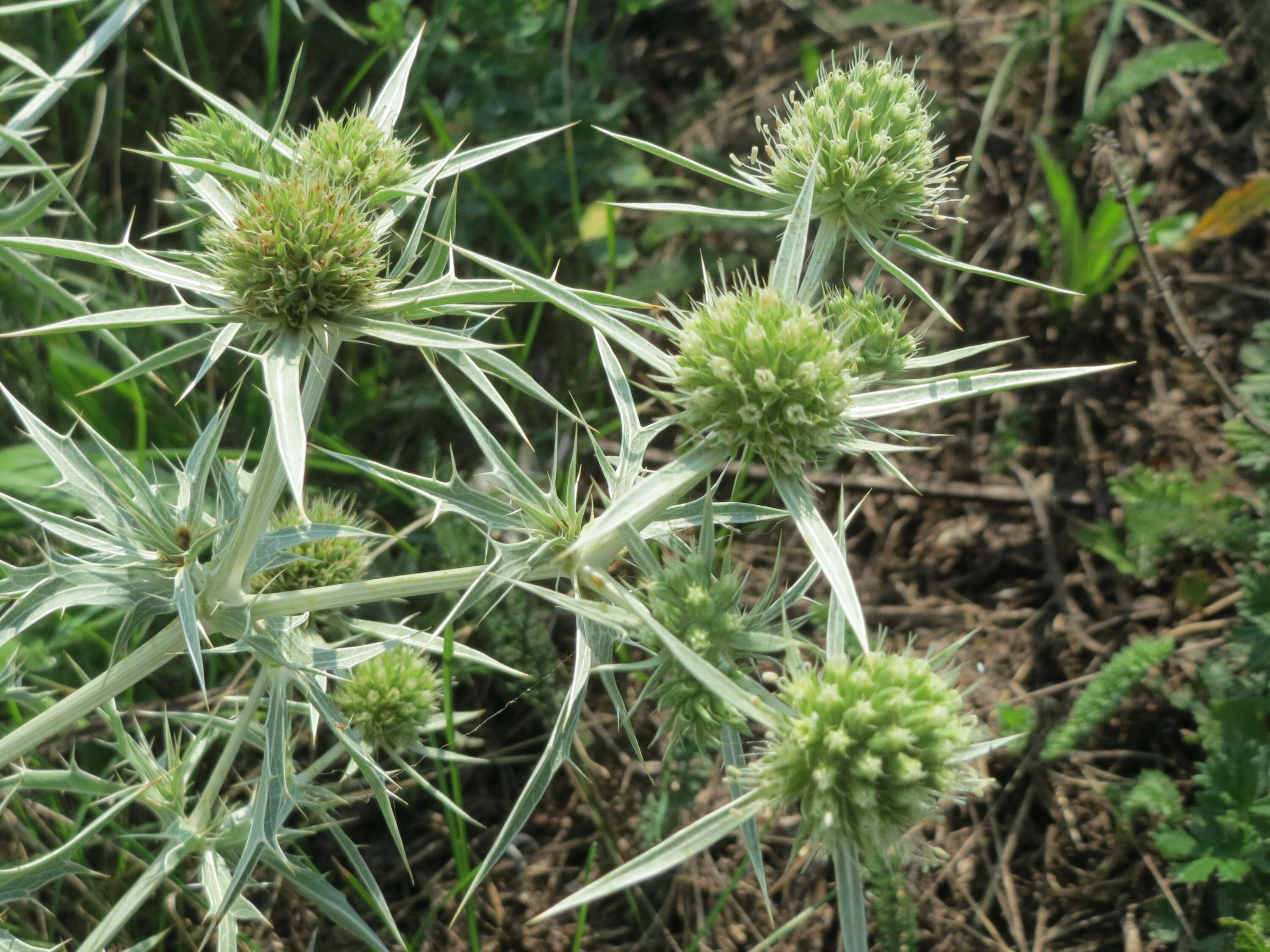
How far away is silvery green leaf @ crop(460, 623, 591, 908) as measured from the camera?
1.61m

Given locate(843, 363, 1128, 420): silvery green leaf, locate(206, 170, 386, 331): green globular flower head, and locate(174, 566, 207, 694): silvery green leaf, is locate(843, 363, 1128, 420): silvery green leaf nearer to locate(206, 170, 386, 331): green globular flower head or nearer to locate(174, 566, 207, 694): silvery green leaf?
locate(206, 170, 386, 331): green globular flower head

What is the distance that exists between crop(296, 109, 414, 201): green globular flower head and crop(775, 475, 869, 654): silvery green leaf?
101 cm

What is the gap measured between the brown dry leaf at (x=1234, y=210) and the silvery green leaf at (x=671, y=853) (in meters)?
3.10

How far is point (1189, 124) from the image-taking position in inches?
156

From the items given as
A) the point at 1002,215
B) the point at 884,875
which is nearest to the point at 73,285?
the point at 884,875

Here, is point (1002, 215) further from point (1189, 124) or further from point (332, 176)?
point (332, 176)

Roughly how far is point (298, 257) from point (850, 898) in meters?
1.44

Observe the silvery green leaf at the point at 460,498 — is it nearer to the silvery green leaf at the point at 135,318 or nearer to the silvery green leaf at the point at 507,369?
the silvery green leaf at the point at 507,369

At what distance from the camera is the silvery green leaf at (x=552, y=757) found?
1.61 m

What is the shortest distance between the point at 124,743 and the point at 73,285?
203cm

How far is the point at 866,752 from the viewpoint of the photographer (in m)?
1.56

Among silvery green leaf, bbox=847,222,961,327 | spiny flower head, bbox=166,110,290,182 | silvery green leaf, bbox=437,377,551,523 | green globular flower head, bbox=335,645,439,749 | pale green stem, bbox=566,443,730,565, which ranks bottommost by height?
green globular flower head, bbox=335,645,439,749

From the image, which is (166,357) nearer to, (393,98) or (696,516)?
(393,98)

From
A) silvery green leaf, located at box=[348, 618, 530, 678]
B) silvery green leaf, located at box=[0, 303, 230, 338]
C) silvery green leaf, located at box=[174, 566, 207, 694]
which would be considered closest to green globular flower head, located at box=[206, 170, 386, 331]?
silvery green leaf, located at box=[0, 303, 230, 338]
